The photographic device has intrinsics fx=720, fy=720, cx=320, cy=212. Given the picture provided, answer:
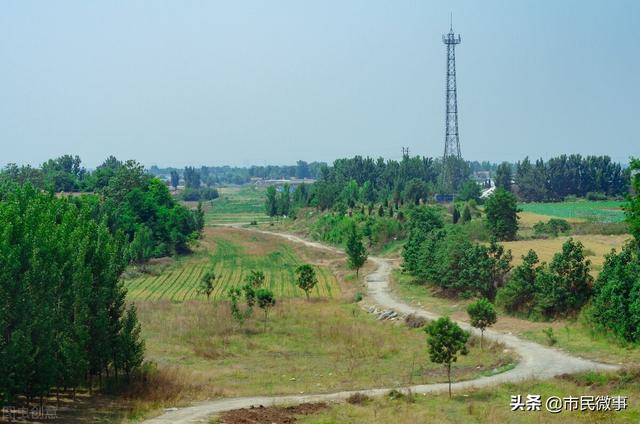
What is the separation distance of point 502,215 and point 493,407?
4896 cm

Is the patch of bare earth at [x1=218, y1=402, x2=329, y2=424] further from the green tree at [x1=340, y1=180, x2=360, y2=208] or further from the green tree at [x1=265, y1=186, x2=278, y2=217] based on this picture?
the green tree at [x1=265, y1=186, x2=278, y2=217]

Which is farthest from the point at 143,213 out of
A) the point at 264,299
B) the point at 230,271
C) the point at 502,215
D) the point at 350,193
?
the point at 264,299

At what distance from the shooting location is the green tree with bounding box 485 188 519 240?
7119 centimetres

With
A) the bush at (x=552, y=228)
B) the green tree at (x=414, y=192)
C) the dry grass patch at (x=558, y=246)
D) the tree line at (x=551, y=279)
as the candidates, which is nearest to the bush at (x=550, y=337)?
the tree line at (x=551, y=279)

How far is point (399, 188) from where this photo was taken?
382ft

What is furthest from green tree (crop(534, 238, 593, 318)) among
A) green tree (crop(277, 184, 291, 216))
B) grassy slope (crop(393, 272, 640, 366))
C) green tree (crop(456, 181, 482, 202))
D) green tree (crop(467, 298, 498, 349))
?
green tree (crop(277, 184, 291, 216))

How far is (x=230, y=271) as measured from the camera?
71188 millimetres

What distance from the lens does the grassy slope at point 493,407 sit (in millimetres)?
23156

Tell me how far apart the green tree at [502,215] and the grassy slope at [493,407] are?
44195mm

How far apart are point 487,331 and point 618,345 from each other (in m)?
7.22

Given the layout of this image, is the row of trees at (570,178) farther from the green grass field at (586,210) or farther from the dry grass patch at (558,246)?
the dry grass patch at (558,246)

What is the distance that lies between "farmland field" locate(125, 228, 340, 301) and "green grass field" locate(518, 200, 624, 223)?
38.7m

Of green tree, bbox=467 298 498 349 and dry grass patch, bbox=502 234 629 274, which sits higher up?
dry grass patch, bbox=502 234 629 274

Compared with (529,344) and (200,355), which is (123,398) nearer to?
(200,355)
